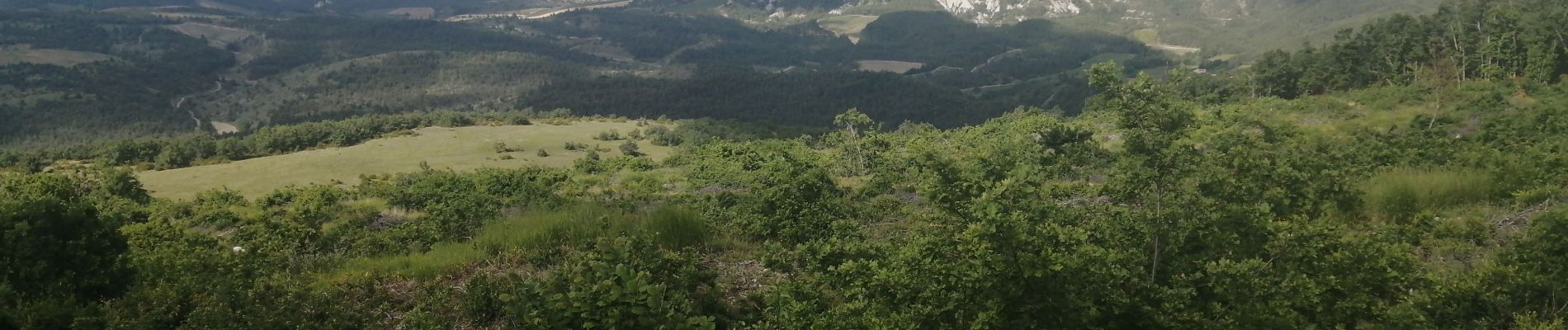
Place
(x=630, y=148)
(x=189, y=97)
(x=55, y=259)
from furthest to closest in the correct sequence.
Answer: (x=189, y=97) < (x=630, y=148) < (x=55, y=259)

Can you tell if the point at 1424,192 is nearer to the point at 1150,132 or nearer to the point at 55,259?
the point at 1150,132

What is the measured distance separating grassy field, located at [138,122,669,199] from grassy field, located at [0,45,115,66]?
425ft

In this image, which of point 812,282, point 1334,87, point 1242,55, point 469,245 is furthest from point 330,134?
point 1242,55

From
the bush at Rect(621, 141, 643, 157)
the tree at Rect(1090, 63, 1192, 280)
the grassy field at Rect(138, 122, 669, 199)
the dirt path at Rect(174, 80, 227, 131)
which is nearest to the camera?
the tree at Rect(1090, 63, 1192, 280)

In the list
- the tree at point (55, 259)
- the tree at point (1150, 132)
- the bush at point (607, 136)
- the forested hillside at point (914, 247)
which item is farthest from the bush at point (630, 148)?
the tree at point (1150, 132)

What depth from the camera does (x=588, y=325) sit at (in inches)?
271

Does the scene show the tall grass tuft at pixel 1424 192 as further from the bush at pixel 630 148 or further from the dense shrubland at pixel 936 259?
the bush at pixel 630 148

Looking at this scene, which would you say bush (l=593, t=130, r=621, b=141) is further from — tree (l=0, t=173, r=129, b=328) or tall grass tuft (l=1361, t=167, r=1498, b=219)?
tree (l=0, t=173, r=129, b=328)

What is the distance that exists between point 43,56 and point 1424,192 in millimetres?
198202

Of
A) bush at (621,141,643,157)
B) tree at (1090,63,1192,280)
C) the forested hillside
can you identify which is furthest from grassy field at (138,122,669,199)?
tree at (1090,63,1192,280)

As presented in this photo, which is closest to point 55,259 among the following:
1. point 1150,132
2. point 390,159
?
point 1150,132

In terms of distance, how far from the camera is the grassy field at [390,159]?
3506cm

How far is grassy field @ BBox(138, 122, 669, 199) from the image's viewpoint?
3506 centimetres

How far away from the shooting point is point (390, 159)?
45438mm
